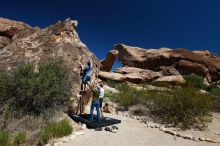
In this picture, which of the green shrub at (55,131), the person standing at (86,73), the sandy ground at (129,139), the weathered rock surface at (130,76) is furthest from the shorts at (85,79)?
the weathered rock surface at (130,76)

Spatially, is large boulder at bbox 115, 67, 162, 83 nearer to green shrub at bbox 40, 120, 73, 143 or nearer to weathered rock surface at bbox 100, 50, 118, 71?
weathered rock surface at bbox 100, 50, 118, 71

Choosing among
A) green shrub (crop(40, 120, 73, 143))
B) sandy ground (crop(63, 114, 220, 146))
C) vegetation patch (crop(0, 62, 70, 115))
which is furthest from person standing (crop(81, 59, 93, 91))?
green shrub (crop(40, 120, 73, 143))

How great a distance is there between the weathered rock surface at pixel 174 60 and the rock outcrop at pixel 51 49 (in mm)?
24268

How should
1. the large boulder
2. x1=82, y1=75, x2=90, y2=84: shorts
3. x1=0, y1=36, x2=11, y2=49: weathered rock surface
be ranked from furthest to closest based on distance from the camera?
the large boulder → x1=0, y1=36, x2=11, y2=49: weathered rock surface → x1=82, y1=75, x2=90, y2=84: shorts

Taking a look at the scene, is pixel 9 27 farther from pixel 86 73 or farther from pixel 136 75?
pixel 136 75

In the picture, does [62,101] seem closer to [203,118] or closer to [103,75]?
[203,118]

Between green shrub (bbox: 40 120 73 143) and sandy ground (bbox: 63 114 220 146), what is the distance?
0.38 m

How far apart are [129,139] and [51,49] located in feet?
17.9

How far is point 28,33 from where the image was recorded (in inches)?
518

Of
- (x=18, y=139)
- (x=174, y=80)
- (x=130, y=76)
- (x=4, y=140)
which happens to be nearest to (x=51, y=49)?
(x=18, y=139)

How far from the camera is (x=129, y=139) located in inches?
318

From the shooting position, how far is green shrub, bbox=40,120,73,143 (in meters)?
7.18

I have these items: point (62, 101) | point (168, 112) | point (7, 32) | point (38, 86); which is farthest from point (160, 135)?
point (7, 32)

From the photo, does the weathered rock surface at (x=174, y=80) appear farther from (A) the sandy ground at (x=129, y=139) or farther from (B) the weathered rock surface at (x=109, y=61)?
(A) the sandy ground at (x=129, y=139)
